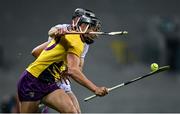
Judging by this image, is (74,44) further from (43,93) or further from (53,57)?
(43,93)

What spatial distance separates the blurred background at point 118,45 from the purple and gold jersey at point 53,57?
6.52 meters

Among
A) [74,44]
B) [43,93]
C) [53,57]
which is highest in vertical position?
[74,44]

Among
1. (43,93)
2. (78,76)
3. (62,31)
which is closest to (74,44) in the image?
(62,31)

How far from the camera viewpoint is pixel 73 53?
757cm

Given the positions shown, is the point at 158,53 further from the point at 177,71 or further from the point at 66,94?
the point at 66,94

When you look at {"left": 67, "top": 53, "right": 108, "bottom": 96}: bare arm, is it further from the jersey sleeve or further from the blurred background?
the blurred background

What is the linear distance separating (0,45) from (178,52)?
313 cm

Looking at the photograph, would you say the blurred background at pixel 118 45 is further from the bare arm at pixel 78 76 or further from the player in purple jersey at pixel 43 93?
the bare arm at pixel 78 76

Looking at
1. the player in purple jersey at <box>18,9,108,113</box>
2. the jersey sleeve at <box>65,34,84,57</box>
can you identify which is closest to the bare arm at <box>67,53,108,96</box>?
the jersey sleeve at <box>65,34,84,57</box>

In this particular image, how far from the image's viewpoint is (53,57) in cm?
789

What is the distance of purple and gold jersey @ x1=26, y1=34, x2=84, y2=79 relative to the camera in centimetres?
773

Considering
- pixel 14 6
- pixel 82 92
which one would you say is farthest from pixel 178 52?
pixel 14 6

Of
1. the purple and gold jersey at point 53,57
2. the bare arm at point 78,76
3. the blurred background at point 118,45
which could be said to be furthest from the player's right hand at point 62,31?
the blurred background at point 118,45

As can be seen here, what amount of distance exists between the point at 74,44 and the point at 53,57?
0.37 metres
